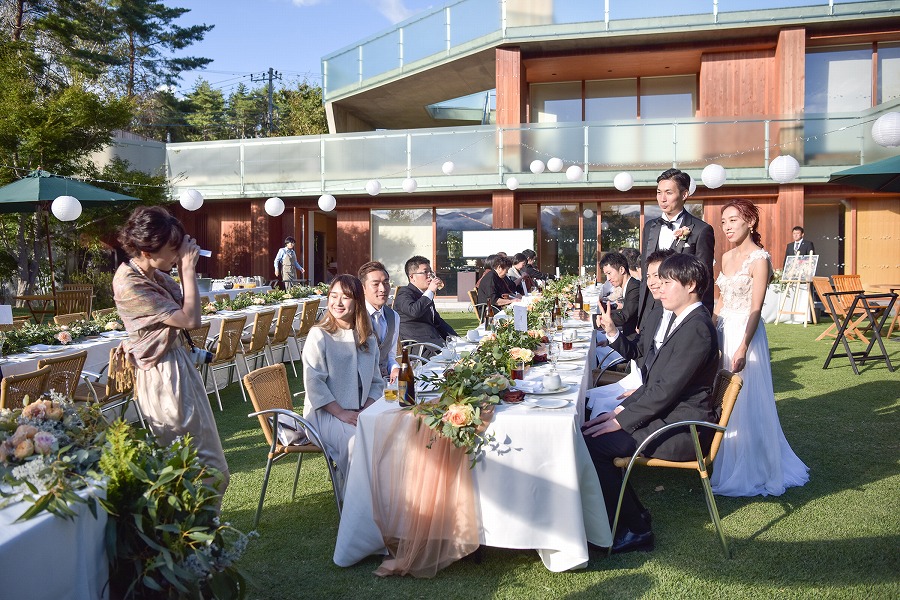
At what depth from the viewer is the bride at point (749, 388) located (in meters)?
4.33

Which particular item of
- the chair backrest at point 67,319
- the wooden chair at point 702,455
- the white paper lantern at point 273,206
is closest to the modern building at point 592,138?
the white paper lantern at point 273,206

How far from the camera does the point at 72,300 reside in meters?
13.2

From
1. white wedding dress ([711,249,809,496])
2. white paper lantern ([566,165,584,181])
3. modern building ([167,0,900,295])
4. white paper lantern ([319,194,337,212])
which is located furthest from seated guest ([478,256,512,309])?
white paper lantern ([319,194,337,212])

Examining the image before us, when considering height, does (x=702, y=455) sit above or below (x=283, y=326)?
below

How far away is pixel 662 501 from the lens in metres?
4.20

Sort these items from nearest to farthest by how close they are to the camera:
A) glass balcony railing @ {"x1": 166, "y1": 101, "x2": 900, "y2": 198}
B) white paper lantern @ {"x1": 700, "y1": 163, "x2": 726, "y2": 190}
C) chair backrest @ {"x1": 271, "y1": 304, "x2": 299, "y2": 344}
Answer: chair backrest @ {"x1": 271, "y1": 304, "x2": 299, "y2": 344}
white paper lantern @ {"x1": 700, "y1": 163, "x2": 726, "y2": 190}
glass balcony railing @ {"x1": 166, "y1": 101, "x2": 900, "y2": 198}

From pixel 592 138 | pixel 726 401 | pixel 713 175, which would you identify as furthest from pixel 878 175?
pixel 592 138

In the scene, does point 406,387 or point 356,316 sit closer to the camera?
point 406,387

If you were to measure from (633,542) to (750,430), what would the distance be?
1.43 meters

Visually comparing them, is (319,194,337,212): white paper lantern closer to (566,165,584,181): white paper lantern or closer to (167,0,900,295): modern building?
(167,0,900,295): modern building

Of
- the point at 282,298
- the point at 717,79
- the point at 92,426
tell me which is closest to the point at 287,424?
the point at 92,426

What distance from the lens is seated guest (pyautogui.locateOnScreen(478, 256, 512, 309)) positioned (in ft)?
30.8

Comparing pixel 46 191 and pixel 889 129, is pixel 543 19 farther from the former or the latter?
pixel 46 191

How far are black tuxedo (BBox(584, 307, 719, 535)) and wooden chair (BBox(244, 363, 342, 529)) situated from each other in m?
1.42
